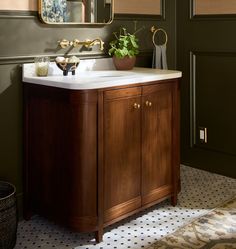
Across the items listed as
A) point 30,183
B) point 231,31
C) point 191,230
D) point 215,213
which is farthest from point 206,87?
point 30,183

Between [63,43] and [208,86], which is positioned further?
[208,86]

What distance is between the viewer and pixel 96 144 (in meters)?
2.34

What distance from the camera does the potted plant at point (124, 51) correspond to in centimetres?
292

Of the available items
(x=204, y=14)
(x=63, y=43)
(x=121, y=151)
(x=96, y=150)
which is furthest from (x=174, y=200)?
(x=204, y=14)

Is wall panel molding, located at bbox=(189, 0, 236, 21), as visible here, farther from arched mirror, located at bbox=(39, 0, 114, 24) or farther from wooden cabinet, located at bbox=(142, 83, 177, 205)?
wooden cabinet, located at bbox=(142, 83, 177, 205)

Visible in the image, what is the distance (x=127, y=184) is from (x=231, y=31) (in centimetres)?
151

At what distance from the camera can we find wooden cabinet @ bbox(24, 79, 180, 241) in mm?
2309

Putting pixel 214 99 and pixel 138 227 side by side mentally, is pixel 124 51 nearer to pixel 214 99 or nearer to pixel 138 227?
pixel 214 99

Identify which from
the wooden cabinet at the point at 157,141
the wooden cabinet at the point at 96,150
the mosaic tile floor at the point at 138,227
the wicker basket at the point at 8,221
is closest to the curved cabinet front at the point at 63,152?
the wooden cabinet at the point at 96,150

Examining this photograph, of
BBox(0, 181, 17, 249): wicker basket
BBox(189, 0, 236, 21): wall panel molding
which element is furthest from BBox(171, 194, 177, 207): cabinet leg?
BBox(189, 0, 236, 21): wall panel molding

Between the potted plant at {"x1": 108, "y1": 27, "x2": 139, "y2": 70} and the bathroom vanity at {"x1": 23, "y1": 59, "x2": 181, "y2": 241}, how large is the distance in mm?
196

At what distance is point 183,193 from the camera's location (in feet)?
10.3

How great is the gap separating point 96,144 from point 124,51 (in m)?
0.85

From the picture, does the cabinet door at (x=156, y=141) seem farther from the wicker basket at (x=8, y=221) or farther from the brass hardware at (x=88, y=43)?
the wicker basket at (x=8, y=221)
